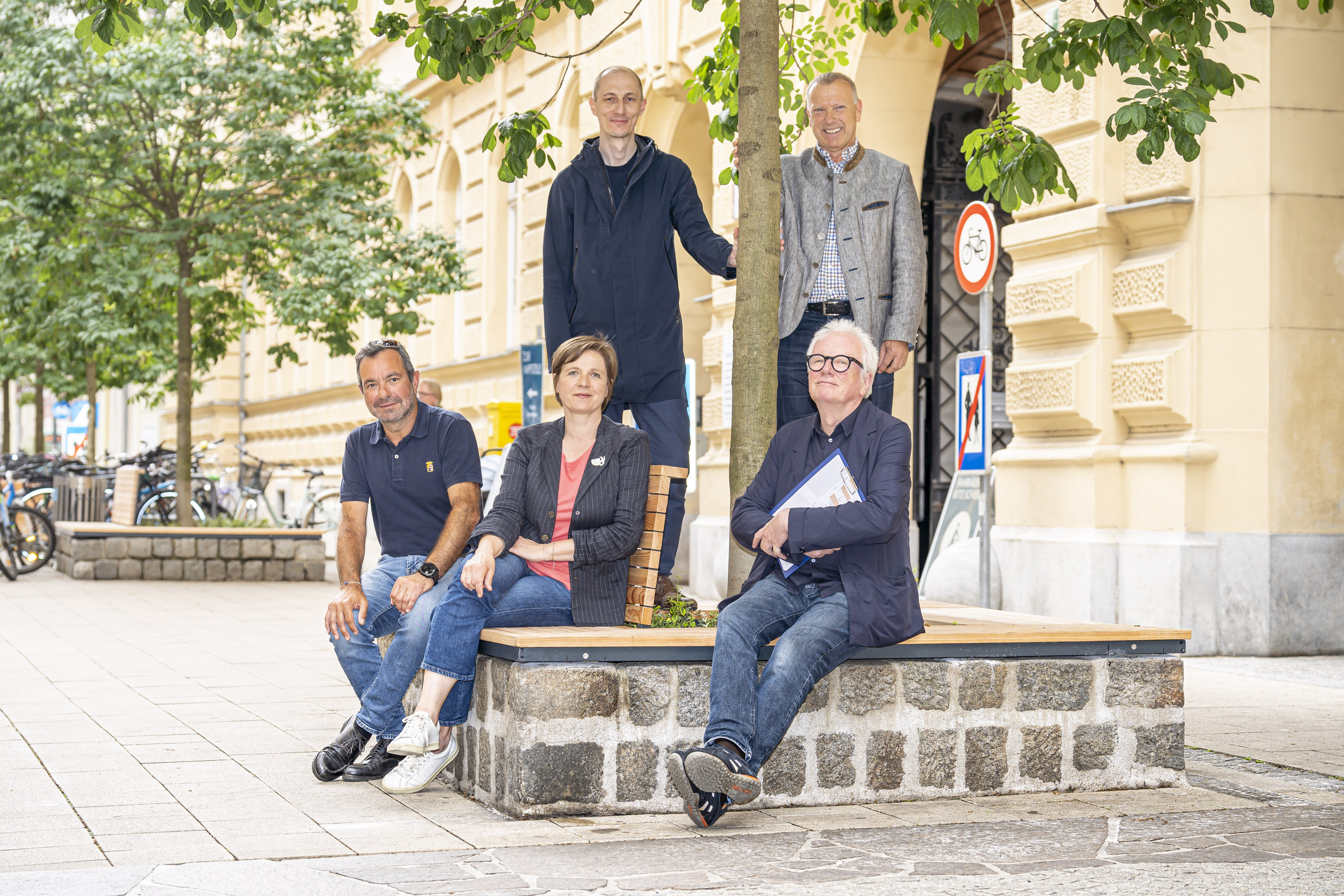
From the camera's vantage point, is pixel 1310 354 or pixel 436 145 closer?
pixel 1310 354

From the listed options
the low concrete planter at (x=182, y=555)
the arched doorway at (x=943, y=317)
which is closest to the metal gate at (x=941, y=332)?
the arched doorway at (x=943, y=317)

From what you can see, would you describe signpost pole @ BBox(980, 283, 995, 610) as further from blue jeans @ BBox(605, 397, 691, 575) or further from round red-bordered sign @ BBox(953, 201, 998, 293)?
blue jeans @ BBox(605, 397, 691, 575)

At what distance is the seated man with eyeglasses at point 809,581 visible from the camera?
5086 mm

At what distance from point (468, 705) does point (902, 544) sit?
1560mm

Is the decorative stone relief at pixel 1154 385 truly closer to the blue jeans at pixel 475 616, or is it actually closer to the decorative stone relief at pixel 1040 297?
the decorative stone relief at pixel 1040 297

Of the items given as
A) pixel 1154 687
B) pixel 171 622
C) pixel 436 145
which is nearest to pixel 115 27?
pixel 1154 687

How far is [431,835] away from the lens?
16.4ft

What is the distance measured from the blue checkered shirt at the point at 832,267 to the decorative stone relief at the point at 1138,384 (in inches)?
176

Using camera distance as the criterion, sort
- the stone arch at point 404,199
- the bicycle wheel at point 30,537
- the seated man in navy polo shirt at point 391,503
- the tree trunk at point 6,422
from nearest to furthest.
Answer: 1. the seated man in navy polo shirt at point 391,503
2. the bicycle wheel at point 30,537
3. the stone arch at point 404,199
4. the tree trunk at point 6,422

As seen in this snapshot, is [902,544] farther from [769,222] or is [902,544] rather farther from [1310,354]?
[1310,354]

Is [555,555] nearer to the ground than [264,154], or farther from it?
nearer to the ground

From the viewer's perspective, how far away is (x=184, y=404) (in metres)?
16.9

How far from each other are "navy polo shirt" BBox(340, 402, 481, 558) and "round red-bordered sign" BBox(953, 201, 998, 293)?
4.71 metres

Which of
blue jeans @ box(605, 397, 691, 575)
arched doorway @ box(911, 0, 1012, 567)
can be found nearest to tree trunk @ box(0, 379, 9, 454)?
arched doorway @ box(911, 0, 1012, 567)
